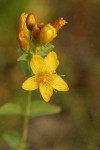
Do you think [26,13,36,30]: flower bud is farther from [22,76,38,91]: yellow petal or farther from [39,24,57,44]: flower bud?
[22,76,38,91]: yellow petal

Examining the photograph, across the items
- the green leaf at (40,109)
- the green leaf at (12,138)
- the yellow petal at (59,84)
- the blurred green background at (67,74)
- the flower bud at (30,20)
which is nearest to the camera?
the flower bud at (30,20)

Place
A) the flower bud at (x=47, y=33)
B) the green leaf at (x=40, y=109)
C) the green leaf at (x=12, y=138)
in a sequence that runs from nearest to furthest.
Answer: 1. the flower bud at (x=47, y=33)
2. the green leaf at (x=40, y=109)
3. the green leaf at (x=12, y=138)

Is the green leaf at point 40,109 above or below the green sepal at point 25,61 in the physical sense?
below

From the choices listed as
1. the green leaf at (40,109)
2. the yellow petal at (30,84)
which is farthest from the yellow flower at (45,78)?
the green leaf at (40,109)

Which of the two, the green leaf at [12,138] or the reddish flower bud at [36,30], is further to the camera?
the green leaf at [12,138]

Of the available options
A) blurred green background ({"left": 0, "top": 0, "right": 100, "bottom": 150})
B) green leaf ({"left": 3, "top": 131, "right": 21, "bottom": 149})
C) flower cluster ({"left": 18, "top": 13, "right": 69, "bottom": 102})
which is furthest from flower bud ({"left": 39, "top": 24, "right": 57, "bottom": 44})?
blurred green background ({"left": 0, "top": 0, "right": 100, "bottom": 150})

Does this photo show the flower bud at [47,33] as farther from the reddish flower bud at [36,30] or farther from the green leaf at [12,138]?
the green leaf at [12,138]

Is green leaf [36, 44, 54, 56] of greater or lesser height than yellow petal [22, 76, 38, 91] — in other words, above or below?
above
